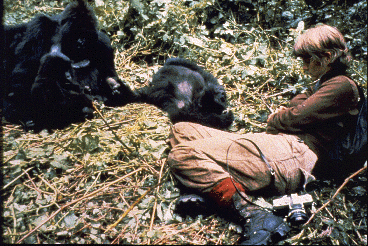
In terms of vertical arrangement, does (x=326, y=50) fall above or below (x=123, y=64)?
above

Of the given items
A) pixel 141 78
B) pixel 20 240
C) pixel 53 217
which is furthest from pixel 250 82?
pixel 20 240

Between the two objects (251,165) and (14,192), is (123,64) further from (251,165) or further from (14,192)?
(251,165)

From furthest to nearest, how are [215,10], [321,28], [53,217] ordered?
[215,10] < [321,28] < [53,217]

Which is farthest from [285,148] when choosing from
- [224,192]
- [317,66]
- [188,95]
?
[188,95]

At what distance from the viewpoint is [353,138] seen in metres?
1.82

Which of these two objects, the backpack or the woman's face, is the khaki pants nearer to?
the backpack

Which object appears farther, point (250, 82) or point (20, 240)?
point (250, 82)

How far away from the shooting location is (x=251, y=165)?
5.93 feet

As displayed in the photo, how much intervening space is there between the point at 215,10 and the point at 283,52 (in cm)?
151

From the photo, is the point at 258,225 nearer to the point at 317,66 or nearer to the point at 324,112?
the point at 324,112

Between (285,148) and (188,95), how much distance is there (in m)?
1.36

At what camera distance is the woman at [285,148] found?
5.73 feet

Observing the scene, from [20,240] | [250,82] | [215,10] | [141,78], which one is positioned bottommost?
[20,240]

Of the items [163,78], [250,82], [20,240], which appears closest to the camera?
[20,240]
